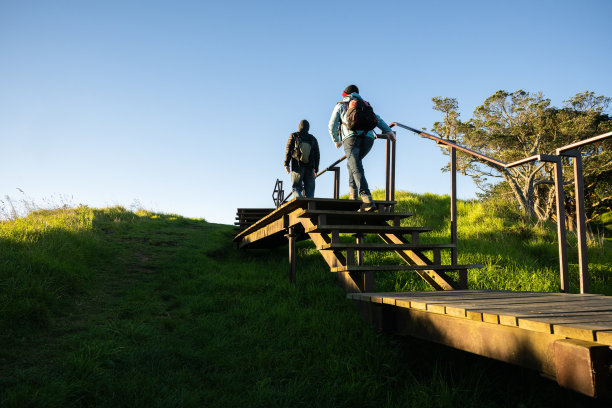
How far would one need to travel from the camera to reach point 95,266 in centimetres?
606

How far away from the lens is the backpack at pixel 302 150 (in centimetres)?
680

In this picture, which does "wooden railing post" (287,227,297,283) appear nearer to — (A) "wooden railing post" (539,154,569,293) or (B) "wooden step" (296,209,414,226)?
(B) "wooden step" (296,209,414,226)

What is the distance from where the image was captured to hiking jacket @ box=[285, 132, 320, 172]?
686 cm

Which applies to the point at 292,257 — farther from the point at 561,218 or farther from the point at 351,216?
the point at 561,218

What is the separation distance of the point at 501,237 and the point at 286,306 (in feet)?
17.5

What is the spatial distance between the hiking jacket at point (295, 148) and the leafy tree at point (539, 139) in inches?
542

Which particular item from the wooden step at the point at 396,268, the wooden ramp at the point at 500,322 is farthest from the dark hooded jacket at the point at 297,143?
the wooden step at the point at 396,268

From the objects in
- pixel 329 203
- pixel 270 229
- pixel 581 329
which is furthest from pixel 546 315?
pixel 270 229

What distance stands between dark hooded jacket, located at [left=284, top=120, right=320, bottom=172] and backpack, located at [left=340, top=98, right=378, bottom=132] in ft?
5.69

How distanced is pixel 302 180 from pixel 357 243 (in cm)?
295

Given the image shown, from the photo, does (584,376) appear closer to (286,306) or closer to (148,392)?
(148,392)

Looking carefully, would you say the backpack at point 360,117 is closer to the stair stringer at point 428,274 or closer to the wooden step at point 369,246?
the stair stringer at point 428,274

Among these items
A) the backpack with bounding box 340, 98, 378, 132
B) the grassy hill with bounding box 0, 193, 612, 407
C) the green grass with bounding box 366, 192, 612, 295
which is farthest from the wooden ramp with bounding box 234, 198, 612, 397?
the backpack with bounding box 340, 98, 378, 132

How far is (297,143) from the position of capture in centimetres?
682
